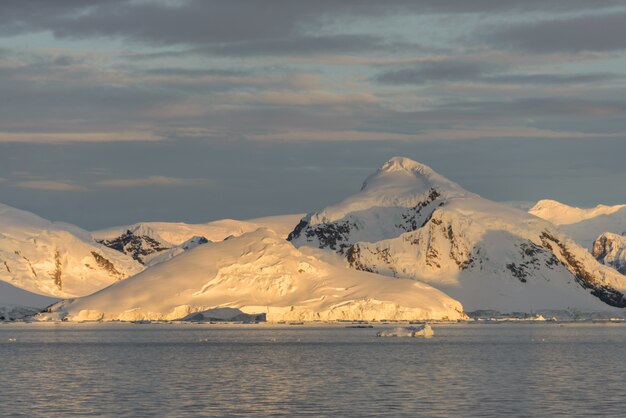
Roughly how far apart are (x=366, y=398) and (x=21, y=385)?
30.3 meters

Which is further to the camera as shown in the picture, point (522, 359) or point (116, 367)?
point (522, 359)

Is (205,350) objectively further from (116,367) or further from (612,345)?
(612,345)

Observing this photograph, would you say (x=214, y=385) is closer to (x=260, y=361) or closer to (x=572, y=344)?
(x=260, y=361)

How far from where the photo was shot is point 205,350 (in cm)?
16900

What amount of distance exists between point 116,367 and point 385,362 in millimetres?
28335

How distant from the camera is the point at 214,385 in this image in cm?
10181

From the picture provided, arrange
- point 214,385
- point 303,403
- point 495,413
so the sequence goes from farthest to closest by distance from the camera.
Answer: point 214,385
point 303,403
point 495,413

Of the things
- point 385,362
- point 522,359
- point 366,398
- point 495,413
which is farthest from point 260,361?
point 495,413

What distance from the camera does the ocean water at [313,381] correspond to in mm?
83375

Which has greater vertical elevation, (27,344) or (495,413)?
(27,344)

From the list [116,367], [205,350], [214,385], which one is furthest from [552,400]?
[205,350]

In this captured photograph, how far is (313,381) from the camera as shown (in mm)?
106750

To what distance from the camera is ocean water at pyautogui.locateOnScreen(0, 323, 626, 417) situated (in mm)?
83375

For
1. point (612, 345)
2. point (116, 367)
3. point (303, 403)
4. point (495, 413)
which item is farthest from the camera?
point (612, 345)
